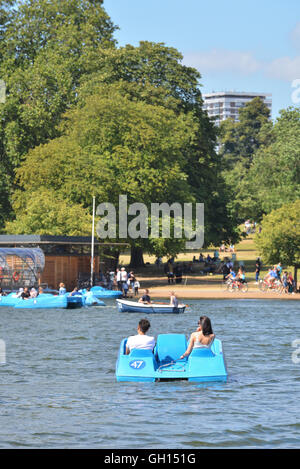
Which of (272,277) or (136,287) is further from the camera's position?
(272,277)

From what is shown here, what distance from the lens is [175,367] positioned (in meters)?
22.2

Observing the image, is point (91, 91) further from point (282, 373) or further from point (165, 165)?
point (282, 373)

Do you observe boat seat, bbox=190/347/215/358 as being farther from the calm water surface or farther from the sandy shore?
the sandy shore

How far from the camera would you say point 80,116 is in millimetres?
69688

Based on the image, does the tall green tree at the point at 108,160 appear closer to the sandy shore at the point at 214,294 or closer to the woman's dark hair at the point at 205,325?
the sandy shore at the point at 214,294

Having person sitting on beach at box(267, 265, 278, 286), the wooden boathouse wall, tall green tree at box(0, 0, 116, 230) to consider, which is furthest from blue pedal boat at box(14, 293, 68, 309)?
tall green tree at box(0, 0, 116, 230)

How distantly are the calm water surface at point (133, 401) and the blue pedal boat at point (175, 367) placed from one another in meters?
0.35

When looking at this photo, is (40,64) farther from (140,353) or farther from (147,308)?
(140,353)

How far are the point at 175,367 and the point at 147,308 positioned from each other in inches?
968

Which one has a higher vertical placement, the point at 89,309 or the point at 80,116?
the point at 80,116

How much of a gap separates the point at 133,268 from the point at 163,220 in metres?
13.1

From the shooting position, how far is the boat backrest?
22.7 metres

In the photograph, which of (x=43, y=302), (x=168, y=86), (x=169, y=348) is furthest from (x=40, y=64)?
(x=169, y=348)
